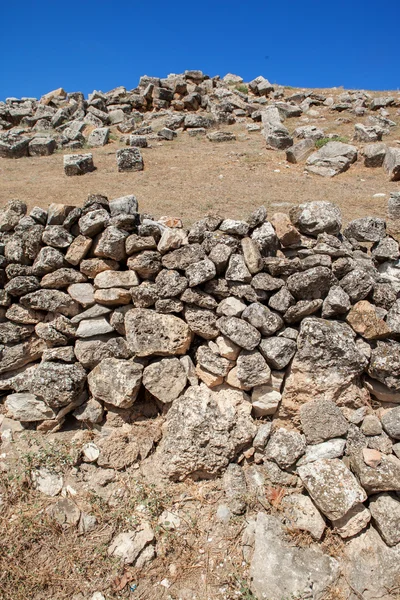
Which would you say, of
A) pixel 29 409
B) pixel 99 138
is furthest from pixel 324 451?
pixel 99 138

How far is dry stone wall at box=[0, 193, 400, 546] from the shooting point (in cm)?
458

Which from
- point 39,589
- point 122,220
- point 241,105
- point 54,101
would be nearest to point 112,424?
point 39,589

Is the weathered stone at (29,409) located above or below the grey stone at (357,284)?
below

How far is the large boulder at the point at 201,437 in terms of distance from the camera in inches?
180

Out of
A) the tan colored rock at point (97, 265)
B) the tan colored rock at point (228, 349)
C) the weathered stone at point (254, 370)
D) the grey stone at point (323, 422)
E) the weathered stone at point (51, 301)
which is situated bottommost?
the grey stone at point (323, 422)

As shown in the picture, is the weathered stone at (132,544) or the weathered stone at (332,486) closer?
the weathered stone at (132,544)

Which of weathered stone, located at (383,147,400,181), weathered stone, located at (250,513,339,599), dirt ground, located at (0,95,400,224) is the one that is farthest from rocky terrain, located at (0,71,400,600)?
weathered stone, located at (383,147,400,181)

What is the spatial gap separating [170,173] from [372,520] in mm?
8387

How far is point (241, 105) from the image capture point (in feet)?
55.7

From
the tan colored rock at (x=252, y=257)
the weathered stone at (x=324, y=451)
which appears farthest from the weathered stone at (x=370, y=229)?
the weathered stone at (x=324, y=451)

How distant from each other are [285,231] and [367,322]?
1.50m

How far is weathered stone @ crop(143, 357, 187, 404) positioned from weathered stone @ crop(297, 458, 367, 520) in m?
1.76

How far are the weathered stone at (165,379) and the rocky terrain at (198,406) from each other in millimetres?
18

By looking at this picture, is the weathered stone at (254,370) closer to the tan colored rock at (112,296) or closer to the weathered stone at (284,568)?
the weathered stone at (284,568)
